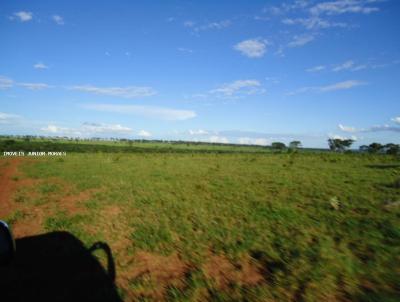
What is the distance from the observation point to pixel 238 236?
7836mm

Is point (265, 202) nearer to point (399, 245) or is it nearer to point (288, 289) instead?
point (399, 245)

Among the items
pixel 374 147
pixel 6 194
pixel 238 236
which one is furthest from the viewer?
pixel 374 147

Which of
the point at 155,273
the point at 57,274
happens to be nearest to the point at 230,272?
the point at 155,273

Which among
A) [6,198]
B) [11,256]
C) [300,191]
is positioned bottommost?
[6,198]

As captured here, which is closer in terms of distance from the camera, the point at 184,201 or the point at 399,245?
the point at 399,245

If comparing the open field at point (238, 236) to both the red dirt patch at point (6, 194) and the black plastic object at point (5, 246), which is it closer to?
the red dirt patch at point (6, 194)

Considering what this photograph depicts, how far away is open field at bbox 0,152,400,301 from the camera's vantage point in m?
5.28

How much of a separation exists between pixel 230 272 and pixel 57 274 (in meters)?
3.64

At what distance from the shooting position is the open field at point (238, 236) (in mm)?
5277

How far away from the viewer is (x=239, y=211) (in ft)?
33.9

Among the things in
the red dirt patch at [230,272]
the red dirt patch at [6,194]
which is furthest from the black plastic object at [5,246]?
the red dirt patch at [6,194]

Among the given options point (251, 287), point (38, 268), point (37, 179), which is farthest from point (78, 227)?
point (37, 179)

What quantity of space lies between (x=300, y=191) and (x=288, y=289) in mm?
9138

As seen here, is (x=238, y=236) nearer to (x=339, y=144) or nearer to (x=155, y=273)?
(x=155, y=273)
